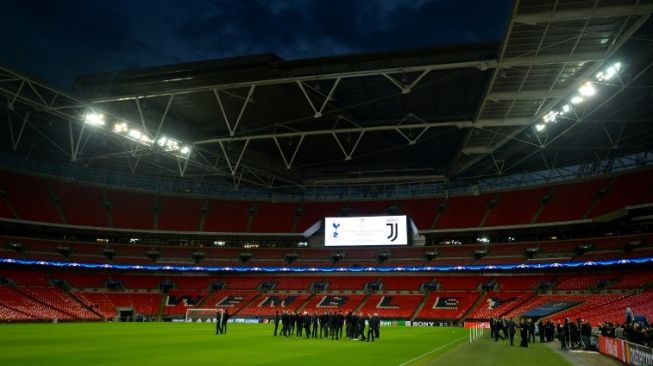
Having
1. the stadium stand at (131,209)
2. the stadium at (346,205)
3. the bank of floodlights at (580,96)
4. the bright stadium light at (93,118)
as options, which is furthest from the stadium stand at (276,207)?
the bright stadium light at (93,118)

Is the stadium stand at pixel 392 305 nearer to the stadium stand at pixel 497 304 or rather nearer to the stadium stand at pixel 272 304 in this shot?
the stadium stand at pixel 497 304

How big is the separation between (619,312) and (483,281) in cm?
1801

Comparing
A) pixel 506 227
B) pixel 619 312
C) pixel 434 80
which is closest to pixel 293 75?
pixel 434 80

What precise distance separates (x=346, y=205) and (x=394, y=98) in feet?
113

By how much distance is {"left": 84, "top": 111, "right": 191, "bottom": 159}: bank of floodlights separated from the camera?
3216 centimetres

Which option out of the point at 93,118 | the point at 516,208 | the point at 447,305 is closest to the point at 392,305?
the point at 447,305

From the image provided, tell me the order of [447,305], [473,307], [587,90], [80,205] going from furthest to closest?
[80,205] < [447,305] < [473,307] < [587,90]

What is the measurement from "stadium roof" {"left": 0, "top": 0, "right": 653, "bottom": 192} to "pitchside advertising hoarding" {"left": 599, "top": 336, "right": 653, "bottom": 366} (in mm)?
12537

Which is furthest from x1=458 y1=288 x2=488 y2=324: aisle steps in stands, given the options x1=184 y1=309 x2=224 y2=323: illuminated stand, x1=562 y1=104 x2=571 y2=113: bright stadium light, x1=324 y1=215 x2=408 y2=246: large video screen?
x1=562 y1=104 x2=571 y2=113: bright stadium light

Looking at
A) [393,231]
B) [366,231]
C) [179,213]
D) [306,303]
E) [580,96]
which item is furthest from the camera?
[179,213]

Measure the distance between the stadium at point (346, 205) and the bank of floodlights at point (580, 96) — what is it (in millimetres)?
151

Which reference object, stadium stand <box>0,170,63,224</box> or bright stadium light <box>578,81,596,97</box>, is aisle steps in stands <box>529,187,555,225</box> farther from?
stadium stand <box>0,170,63,224</box>

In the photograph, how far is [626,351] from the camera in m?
16.7

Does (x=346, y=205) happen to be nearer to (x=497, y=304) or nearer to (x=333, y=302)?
(x=333, y=302)
